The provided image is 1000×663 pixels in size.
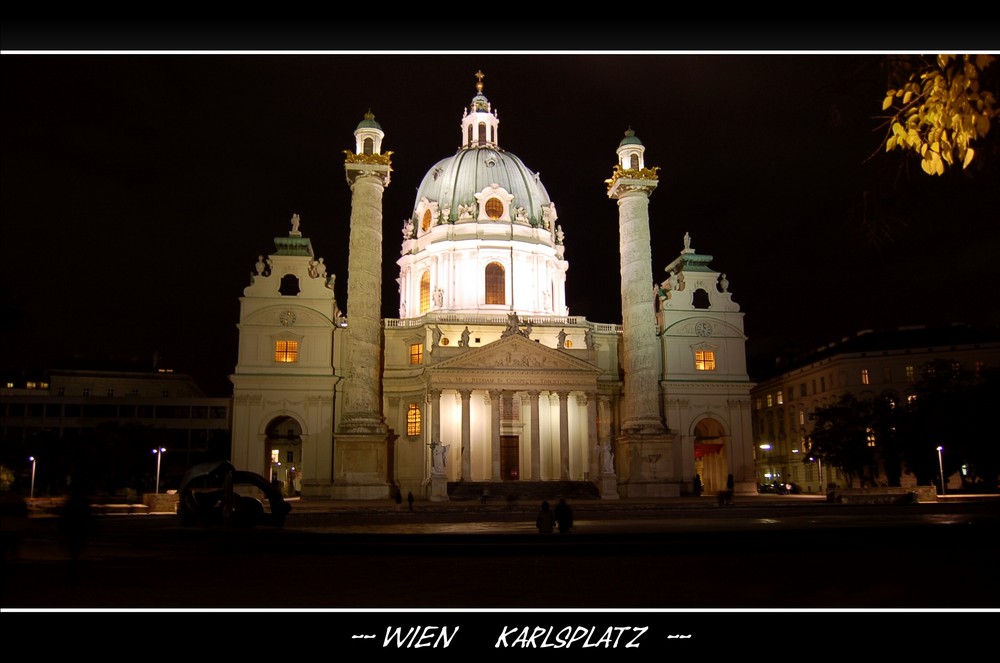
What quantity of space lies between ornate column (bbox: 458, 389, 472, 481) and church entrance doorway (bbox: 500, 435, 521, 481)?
3242mm

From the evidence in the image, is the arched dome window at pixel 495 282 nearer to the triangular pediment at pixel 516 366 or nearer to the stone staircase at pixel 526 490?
the triangular pediment at pixel 516 366

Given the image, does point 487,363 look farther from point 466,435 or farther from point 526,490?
point 526,490

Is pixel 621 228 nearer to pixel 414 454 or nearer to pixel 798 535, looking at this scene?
pixel 414 454

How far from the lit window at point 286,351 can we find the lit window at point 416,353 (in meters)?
8.60

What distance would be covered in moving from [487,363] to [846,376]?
38.7m

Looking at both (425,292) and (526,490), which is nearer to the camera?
(526,490)

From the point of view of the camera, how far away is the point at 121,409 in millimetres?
98688

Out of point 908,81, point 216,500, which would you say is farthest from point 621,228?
point 908,81

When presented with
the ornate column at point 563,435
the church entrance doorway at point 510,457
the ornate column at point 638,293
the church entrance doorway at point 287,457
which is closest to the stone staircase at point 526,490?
the ornate column at point 563,435

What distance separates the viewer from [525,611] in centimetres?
1048

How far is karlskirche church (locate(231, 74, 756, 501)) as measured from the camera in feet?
166

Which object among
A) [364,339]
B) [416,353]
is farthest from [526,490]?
[416,353]

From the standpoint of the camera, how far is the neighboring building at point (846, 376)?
254 ft

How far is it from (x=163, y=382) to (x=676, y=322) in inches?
2775
